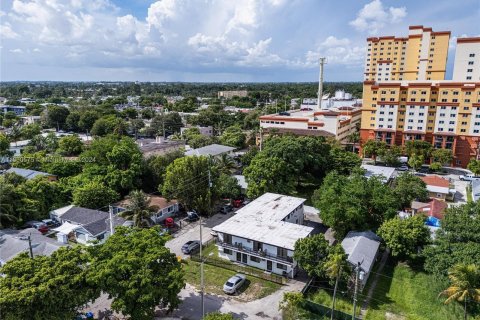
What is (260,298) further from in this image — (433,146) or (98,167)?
(433,146)

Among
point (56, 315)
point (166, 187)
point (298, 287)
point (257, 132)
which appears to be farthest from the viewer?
point (257, 132)

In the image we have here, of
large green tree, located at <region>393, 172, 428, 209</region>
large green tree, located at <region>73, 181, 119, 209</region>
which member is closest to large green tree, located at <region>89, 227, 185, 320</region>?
large green tree, located at <region>73, 181, 119, 209</region>

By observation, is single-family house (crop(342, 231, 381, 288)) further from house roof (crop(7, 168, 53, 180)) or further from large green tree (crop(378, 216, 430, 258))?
house roof (crop(7, 168, 53, 180))

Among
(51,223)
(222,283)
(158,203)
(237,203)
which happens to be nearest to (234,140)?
(237,203)

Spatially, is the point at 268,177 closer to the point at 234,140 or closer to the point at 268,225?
the point at 268,225

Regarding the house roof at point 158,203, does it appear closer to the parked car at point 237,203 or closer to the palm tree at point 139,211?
the palm tree at point 139,211

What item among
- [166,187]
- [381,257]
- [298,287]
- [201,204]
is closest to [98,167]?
[166,187]
